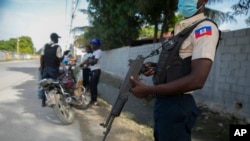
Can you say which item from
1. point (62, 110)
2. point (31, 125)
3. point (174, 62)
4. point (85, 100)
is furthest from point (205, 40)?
point (85, 100)

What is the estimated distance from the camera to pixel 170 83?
190 centimetres

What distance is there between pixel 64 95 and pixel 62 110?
0.45m

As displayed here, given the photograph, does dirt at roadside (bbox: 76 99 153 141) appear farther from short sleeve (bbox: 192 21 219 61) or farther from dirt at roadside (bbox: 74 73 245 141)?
short sleeve (bbox: 192 21 219 61)

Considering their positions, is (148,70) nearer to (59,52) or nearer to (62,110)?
(62,110)

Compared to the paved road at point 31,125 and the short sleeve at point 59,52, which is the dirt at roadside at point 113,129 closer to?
the paved road at point 31,125

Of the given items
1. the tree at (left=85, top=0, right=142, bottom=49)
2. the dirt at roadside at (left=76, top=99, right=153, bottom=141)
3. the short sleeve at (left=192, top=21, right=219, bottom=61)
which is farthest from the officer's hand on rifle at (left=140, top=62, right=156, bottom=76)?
the tree at (left=85, top=0, right=142, bottom=49)

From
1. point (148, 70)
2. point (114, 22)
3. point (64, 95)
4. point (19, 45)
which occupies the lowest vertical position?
point (64, 95)

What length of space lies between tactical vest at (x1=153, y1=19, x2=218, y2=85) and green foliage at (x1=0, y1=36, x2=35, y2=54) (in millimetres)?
95787

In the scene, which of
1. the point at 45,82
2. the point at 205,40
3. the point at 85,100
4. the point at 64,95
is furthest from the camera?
the point at 85,100

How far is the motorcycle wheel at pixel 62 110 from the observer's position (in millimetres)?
5684

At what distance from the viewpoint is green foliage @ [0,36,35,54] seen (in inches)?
3820

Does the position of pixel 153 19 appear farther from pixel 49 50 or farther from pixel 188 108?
pixel 188 108

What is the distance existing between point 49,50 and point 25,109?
1611 millimetres

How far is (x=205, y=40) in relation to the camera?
6.14 feet
